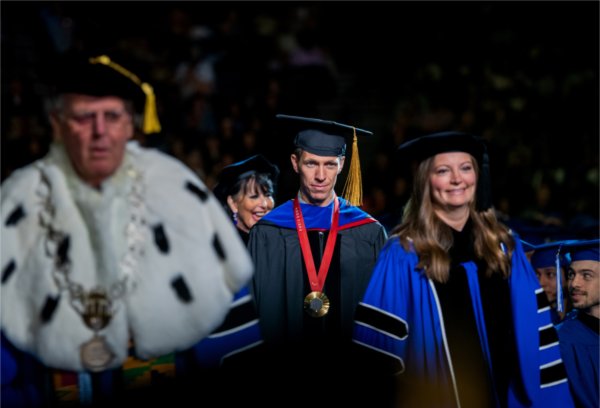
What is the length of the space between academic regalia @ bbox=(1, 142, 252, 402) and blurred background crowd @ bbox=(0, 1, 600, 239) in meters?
5.35

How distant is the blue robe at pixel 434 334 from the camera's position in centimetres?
365

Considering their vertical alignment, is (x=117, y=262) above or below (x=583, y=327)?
above

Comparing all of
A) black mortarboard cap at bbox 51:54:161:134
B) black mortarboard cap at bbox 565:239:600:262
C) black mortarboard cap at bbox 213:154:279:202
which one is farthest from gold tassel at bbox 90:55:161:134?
black mortarboard cap at bbox 565:239:600:262

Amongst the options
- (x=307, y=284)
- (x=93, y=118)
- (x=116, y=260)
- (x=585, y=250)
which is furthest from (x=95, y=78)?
(x=585, y=250)

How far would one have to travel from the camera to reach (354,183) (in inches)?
177

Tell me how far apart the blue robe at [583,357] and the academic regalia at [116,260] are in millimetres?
2165

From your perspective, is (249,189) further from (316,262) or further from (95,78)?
(95,78)

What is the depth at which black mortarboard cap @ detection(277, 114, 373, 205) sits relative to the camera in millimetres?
4434

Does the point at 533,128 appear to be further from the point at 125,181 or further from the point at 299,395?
the point at 125,181

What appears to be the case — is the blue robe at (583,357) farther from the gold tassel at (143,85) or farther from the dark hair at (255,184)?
the gold tassel at (143,85)

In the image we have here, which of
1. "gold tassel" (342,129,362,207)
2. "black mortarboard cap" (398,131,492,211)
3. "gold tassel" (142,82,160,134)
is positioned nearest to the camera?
"gold tassel" (142,82,160,134)

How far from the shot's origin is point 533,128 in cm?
1045

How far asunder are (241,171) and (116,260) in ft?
6.16

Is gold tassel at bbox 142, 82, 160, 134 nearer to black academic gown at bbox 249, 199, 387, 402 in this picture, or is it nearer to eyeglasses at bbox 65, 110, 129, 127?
eyeglasses at bbox 65, 110, 129, 127
